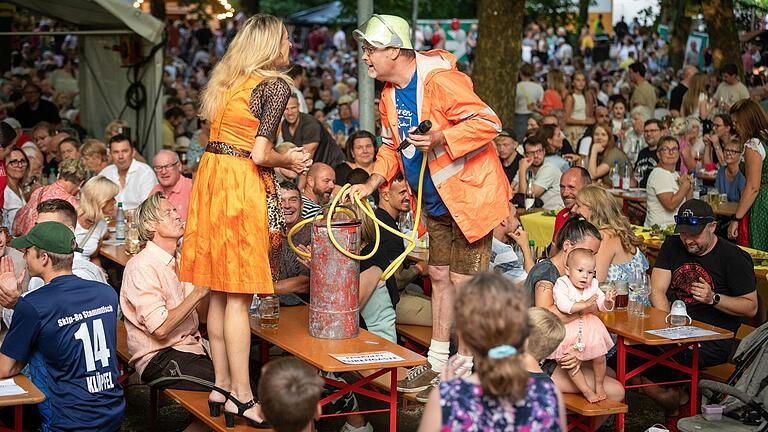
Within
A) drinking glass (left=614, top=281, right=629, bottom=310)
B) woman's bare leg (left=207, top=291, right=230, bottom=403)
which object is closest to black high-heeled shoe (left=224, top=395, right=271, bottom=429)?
woman's bare leg (left=207, top=291, right=230, bottom=403)

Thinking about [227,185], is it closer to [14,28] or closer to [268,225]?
[268,225]

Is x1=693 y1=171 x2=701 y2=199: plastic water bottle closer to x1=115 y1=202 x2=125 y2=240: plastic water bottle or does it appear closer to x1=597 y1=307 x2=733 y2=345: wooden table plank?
x1=597 y1=307 x2=733 y2=345: wooden table plank

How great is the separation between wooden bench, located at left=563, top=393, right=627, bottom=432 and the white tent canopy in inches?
307

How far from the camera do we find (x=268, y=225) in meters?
5.18

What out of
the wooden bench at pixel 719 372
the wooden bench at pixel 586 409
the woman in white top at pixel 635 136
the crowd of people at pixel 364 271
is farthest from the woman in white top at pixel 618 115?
the wooden bench at pixel 586 409

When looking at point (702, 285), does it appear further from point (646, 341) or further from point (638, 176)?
point (638, 176)

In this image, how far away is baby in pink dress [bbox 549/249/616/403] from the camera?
561 cm

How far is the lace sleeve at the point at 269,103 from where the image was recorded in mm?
4926

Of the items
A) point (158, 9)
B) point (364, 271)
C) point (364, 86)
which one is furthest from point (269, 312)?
point (158, 9)

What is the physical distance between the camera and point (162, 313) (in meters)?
5.81

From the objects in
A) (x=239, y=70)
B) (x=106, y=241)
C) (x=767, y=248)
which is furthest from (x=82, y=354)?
(x=767, y=248)

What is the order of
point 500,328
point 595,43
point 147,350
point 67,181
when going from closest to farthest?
point 500,328, point 147,350, point 67,181, point 595,43

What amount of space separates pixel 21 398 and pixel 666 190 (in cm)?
627

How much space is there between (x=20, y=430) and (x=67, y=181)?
11.7 feet
